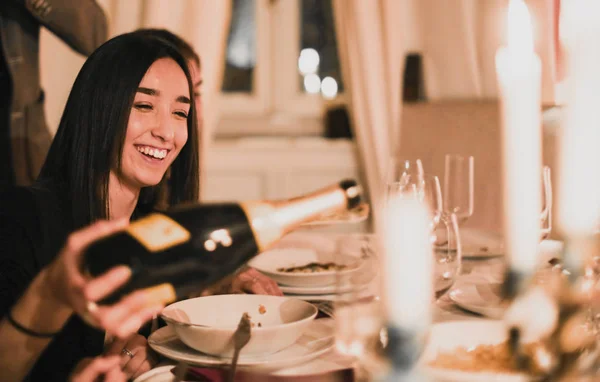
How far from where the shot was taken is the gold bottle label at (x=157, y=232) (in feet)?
1.72

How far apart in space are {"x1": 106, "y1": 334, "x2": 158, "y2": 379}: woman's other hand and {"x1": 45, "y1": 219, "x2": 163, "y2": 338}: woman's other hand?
0.26 m

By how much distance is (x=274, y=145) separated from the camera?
3.22 meters

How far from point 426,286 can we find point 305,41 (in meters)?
3.21

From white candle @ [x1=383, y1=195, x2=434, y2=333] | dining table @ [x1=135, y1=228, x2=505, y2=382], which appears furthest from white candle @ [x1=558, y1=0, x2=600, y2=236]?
dining table @ [x1=135, y1=228, x2=505, y2=382]

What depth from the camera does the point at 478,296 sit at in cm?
111

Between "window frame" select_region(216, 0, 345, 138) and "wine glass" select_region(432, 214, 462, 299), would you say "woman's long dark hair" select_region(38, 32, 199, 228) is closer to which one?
"wine glass" select_region(432, 214, 462, 299)

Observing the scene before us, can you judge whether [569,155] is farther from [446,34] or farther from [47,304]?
[446,34]

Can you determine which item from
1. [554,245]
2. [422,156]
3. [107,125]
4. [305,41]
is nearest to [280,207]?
[107,125]

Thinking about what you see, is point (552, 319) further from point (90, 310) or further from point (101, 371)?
point (101, 371)

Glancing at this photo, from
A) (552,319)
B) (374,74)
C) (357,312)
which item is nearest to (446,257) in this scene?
(357,312)

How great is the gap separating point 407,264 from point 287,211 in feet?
0.65

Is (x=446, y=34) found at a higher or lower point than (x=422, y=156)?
higher

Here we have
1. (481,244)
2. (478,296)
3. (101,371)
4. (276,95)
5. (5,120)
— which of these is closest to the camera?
(101,371)

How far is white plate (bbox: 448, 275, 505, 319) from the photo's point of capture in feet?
3.33
